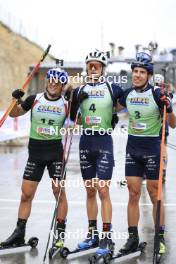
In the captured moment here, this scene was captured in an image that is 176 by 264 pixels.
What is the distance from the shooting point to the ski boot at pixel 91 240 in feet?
25.3

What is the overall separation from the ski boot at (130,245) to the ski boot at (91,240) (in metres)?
0.47

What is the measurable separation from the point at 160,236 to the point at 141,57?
82.0 inches

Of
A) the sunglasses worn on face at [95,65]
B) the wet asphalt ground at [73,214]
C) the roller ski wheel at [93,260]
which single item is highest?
the sunglasses worn on face at [95,65]

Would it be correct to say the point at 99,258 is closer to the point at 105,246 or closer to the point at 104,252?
the point at 104,252

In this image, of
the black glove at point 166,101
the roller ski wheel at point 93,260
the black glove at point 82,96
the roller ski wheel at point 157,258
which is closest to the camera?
the roller ski wheel at point 157,258

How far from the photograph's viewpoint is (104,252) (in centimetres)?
720

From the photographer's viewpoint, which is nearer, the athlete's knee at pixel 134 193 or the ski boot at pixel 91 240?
the athlete's knee at pixel 134 193

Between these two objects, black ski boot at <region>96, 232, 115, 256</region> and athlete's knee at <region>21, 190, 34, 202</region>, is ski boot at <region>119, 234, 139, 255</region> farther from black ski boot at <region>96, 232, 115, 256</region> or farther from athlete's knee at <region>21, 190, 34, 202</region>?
athlete's knee at <region>21, 190, 34, 202</region>


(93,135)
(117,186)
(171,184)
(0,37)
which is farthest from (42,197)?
(0,37)

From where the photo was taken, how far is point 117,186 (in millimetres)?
12547

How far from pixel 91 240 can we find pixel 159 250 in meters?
0.99

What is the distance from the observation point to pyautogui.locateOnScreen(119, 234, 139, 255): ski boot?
7.47m

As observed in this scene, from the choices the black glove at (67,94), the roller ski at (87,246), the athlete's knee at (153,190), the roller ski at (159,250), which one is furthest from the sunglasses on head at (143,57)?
the roller ski at (87,246)

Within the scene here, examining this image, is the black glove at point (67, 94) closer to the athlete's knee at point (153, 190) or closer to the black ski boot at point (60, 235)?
the athlete's knee at point (153, 190)
